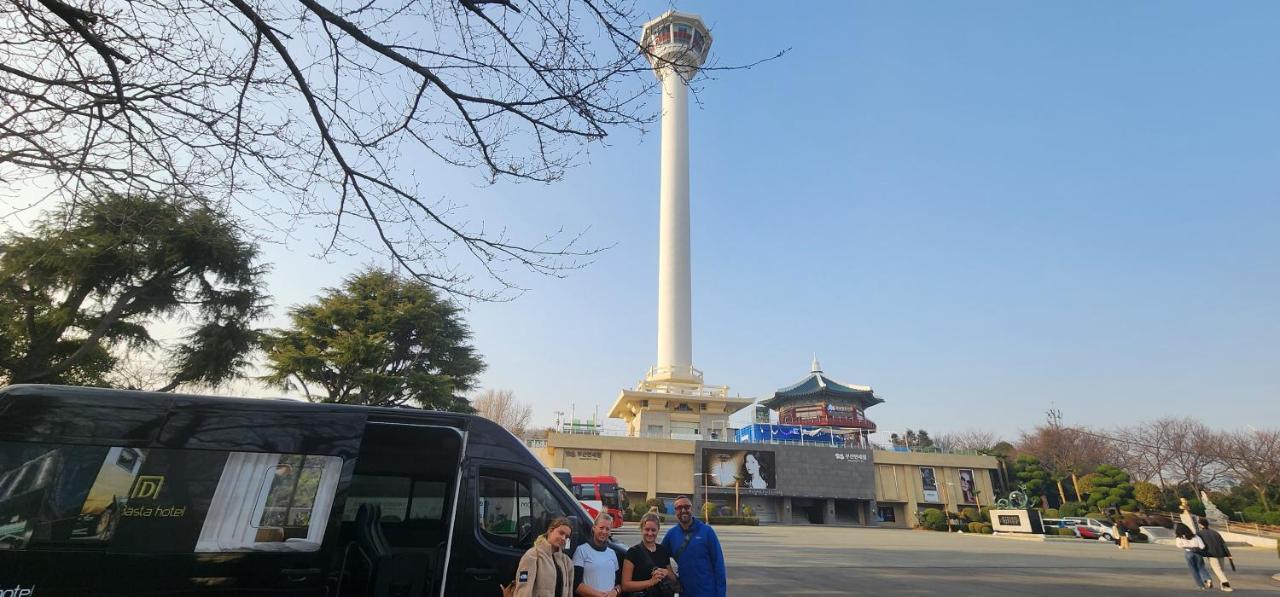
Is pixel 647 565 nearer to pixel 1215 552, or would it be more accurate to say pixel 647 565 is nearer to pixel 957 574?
pixel 957 574

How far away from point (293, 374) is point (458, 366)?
589 cm

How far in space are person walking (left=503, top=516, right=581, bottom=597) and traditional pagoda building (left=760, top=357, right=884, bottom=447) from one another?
64673 millimetres

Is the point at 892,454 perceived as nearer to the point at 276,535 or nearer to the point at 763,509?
the point at 763,509

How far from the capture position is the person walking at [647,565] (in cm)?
487

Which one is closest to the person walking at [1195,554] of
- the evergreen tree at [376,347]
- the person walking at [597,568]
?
the person walking at [597,568]

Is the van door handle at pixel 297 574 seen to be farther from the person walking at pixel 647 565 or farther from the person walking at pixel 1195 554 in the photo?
the person walking at pixel 1195 554

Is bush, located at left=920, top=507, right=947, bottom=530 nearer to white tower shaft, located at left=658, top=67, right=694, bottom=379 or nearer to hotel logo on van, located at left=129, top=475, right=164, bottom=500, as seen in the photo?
white tower shaft, located at left=658, top=67, right=694, bottom=379

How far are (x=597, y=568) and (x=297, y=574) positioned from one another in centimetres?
227

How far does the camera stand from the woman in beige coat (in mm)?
4203

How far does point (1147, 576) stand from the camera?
12266 mm

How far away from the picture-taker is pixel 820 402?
7044 centimetres

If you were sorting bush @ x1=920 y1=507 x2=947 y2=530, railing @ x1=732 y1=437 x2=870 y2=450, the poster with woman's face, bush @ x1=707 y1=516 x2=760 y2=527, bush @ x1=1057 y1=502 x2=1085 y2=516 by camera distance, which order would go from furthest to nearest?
railing @ x1=732 y1=437 x2=870 y2=450
the poster with woman's face
bush @ x1=1057 y1=502 x2=1085 y2=516
bush @ x1=920 y1=507 x2=947 y2=530
bush @ x1=707 y1=516 x2=760 y2=527

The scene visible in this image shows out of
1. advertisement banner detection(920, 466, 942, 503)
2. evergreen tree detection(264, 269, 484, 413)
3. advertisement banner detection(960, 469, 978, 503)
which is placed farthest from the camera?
advertisement banner detection(960, 469, 978, 503)

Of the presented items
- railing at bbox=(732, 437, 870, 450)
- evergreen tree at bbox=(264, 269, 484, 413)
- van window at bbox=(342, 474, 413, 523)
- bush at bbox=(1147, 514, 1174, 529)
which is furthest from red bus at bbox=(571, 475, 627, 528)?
bush at bbox=(1147, 514, 1174, 529)
